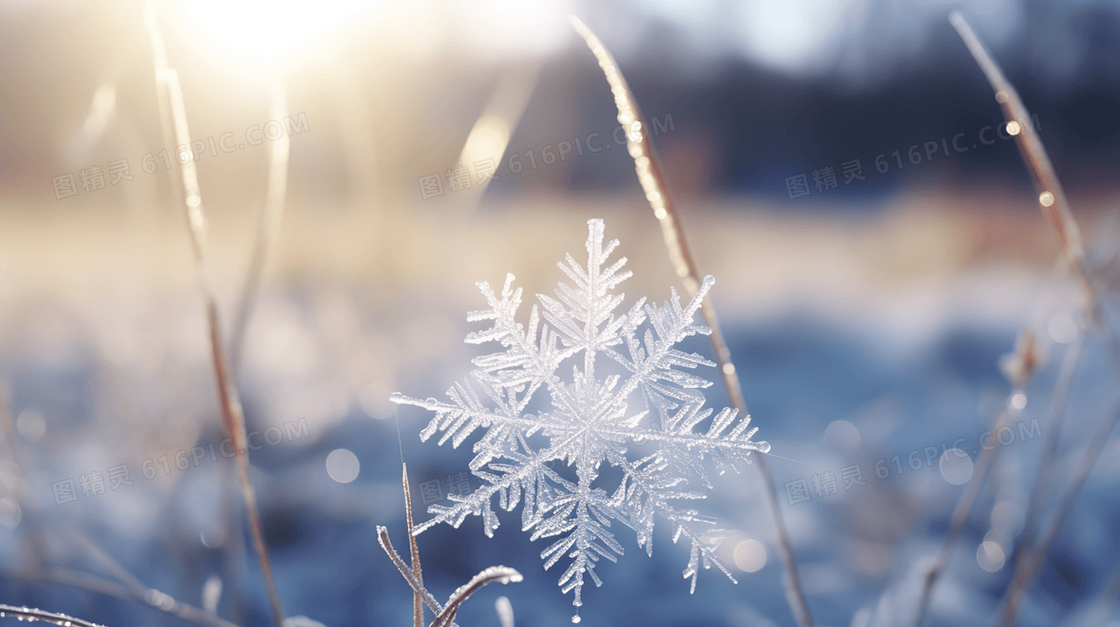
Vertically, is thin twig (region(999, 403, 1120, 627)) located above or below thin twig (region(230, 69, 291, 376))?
below

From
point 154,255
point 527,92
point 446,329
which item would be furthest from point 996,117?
point 154,255

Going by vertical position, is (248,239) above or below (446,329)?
above

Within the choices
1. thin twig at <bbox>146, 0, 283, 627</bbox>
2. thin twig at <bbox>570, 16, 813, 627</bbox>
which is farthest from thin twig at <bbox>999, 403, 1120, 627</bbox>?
thin twig at <bbox>146, 0, 283, 627</bbox>

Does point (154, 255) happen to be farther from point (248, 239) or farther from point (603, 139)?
point (603, 139)

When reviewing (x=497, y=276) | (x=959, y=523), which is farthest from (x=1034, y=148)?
(x=497, y=276)

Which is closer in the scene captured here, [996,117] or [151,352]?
[151,352]

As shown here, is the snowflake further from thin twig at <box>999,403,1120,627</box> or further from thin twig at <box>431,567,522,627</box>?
thin twig at <box>999,403,1120,627</box>

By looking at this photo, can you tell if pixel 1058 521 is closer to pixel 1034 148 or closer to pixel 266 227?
pixel 1034 148

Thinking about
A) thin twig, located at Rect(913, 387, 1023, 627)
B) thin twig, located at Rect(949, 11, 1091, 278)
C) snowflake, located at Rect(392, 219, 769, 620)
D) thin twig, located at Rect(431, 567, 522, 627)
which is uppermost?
thin twig, located at Rect(949, 11, 1091, 278)
